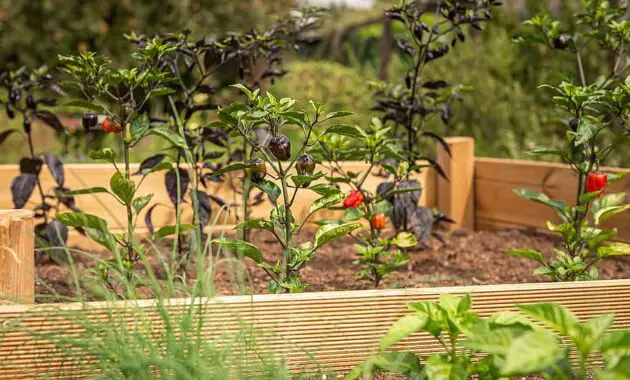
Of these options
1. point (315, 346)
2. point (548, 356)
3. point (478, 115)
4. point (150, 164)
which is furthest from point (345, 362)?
point (478, 115)

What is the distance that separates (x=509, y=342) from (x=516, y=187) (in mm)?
2492

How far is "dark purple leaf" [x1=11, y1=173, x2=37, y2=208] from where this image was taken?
2927 mm

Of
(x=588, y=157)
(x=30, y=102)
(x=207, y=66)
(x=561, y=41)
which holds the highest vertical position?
(x=561, y=41)

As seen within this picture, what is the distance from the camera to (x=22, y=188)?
9.75 feet

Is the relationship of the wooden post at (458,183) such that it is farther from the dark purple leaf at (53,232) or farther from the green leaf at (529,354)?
the green leaf at (529,354)

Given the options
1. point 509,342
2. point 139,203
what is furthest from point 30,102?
point 509,342

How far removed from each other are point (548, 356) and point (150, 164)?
5.93 feet

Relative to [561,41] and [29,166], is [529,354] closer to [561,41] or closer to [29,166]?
[561,41]

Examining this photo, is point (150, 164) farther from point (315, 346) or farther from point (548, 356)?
point (548, 356)

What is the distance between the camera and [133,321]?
75.0 inches

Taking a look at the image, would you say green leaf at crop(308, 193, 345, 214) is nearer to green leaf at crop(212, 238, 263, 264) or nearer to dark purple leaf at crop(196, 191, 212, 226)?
green leaf at crop(212, 238, 263, 264)

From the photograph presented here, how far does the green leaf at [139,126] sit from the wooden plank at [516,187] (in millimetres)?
2034

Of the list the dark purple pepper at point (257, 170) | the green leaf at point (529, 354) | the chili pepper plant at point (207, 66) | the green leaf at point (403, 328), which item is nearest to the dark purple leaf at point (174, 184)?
the chili pepper plant at point (207, 66)

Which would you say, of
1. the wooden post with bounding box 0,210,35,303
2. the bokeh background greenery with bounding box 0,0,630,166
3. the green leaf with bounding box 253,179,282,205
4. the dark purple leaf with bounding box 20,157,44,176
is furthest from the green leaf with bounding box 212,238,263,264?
the bokeh background greenery with bounding box 0,0,630,166
